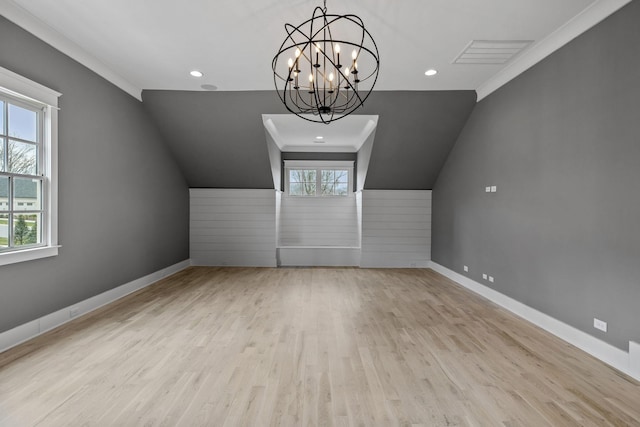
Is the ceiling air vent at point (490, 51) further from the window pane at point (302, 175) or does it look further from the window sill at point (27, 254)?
the window sill at point (27, 254)

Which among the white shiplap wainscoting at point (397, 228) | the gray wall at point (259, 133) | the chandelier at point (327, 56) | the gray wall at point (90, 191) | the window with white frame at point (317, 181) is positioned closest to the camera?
the chandelier at point (327, 56)

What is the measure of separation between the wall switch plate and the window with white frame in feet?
17.6

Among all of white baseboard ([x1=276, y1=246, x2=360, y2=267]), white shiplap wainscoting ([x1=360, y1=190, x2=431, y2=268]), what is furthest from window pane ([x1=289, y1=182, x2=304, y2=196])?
white shiplap wainscoting ([x1=360, y1=190, x2=431, y2=268])

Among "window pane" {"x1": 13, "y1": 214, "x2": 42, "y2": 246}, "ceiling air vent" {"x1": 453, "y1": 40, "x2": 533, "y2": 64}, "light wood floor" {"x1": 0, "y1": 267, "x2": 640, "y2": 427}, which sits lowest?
"light wood floor" {"x1": 0, "y1": 267, "x2": 640, "y2": 427}

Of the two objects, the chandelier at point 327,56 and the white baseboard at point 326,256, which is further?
the white baseboard at point 326,256

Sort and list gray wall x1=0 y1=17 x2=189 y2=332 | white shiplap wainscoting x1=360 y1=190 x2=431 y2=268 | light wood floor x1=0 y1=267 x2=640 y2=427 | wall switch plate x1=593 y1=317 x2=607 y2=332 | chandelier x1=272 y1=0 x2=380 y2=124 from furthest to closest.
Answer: white shiplap wainscoting x1=360 y1=190 x2=431 y2=268 < gray wall x1=0 y1=17 x2=189 y2=332 < wall switch plate x1=593 y1=317 x2=607 y2=332 < chandelier x1=272 y1=0 x2=380 y2=124 < light wood floor x1=0 y1=267 x2=640 y2=427

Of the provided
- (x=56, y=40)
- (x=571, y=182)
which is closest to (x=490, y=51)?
(x=571, y=182)

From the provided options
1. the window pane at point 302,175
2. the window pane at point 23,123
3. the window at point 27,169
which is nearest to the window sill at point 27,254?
the window at point 27,169

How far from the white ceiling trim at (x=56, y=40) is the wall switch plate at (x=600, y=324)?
5514 mm

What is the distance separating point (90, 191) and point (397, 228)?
5211 mm

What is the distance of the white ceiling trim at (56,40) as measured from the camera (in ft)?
8.33

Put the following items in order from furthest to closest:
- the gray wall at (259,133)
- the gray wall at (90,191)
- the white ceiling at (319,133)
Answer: the white ceiling at (319,133) < the gray wall at (259,133) < the gray wall at (90,191)

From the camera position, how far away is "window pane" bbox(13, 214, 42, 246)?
2.72 meters

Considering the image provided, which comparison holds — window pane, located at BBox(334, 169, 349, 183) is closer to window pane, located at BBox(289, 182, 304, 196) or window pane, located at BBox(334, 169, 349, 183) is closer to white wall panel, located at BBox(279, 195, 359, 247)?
white wall panel, located at BBox(279, 195, 359, 247)
